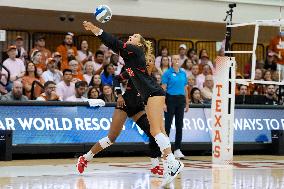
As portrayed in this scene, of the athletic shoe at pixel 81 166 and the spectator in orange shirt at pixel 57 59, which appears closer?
the athletic shoe at pixel 81 166

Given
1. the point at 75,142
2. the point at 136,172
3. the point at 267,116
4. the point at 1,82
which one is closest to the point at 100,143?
the point at 136,172

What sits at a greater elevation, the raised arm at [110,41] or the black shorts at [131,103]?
the raised arm at [110,41]

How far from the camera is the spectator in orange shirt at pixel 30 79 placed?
17.9 m

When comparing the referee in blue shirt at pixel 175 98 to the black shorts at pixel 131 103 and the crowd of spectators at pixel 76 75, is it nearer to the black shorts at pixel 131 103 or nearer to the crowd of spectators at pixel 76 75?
the crowd of spectators at pixel 76 75

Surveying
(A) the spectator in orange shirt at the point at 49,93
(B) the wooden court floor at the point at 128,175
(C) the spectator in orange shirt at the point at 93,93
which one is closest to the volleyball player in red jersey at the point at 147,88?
(B) the wooden court floor at the point at 128,175

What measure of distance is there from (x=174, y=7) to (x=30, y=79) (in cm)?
611

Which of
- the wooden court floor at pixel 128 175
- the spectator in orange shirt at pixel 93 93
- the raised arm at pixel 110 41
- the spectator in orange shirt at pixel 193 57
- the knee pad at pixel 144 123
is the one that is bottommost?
the wooden court floor at pixel 128 175

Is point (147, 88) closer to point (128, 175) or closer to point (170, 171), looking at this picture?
point (170, 171)

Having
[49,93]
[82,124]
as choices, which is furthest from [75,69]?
[82,124]

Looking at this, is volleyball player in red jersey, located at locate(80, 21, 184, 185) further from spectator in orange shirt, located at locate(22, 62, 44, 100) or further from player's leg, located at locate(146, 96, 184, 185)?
spectator in orange shirt, located at locate(22, 62, 44, 100)

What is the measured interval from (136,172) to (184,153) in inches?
211

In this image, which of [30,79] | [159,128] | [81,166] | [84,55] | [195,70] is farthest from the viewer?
[195,70]

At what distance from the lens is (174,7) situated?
22484 mm

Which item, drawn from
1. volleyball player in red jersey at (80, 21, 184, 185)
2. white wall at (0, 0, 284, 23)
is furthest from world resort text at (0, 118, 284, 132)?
volleyball player in red jersey at (80, 21, 184, 185)
